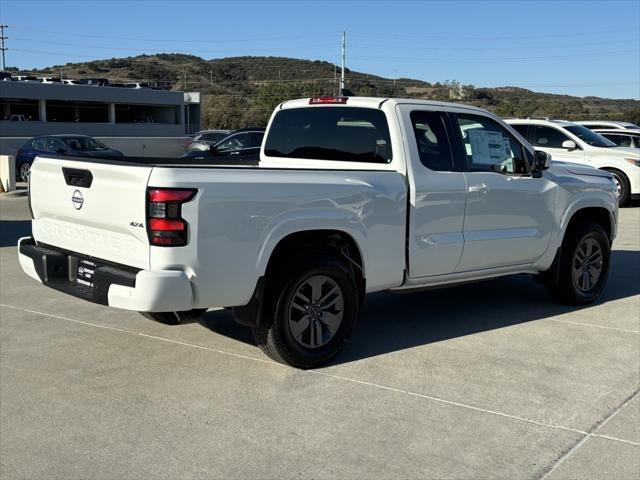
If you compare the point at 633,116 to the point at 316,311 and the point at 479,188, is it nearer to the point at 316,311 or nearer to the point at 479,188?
the point at 479,188

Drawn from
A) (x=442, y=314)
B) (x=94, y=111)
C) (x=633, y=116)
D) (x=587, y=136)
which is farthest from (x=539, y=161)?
(x=94, y=111)

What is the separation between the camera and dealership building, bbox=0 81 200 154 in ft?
177

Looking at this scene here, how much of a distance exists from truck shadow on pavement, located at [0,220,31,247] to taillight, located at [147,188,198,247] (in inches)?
283

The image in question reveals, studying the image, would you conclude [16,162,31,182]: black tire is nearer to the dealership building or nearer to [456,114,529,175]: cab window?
[456,114,529,175]: cab window

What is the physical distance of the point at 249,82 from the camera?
123250 millimetres

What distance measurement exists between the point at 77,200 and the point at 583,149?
13.5 meters

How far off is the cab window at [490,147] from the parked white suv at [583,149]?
9.44 metres

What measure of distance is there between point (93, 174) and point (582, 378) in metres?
3.78

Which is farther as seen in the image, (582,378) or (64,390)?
(582,378)

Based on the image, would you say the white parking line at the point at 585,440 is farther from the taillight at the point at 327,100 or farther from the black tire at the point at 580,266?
the taillight at the point at 327,100

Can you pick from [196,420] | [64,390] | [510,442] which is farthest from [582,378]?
[64,390]

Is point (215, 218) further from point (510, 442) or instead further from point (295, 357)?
point (510, 442)

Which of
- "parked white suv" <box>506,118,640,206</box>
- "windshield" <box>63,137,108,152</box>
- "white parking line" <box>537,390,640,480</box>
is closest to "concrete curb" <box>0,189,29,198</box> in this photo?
"windshield" <box>63,137,108,152</box>

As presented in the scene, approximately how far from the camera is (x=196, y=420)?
4.48 meters
